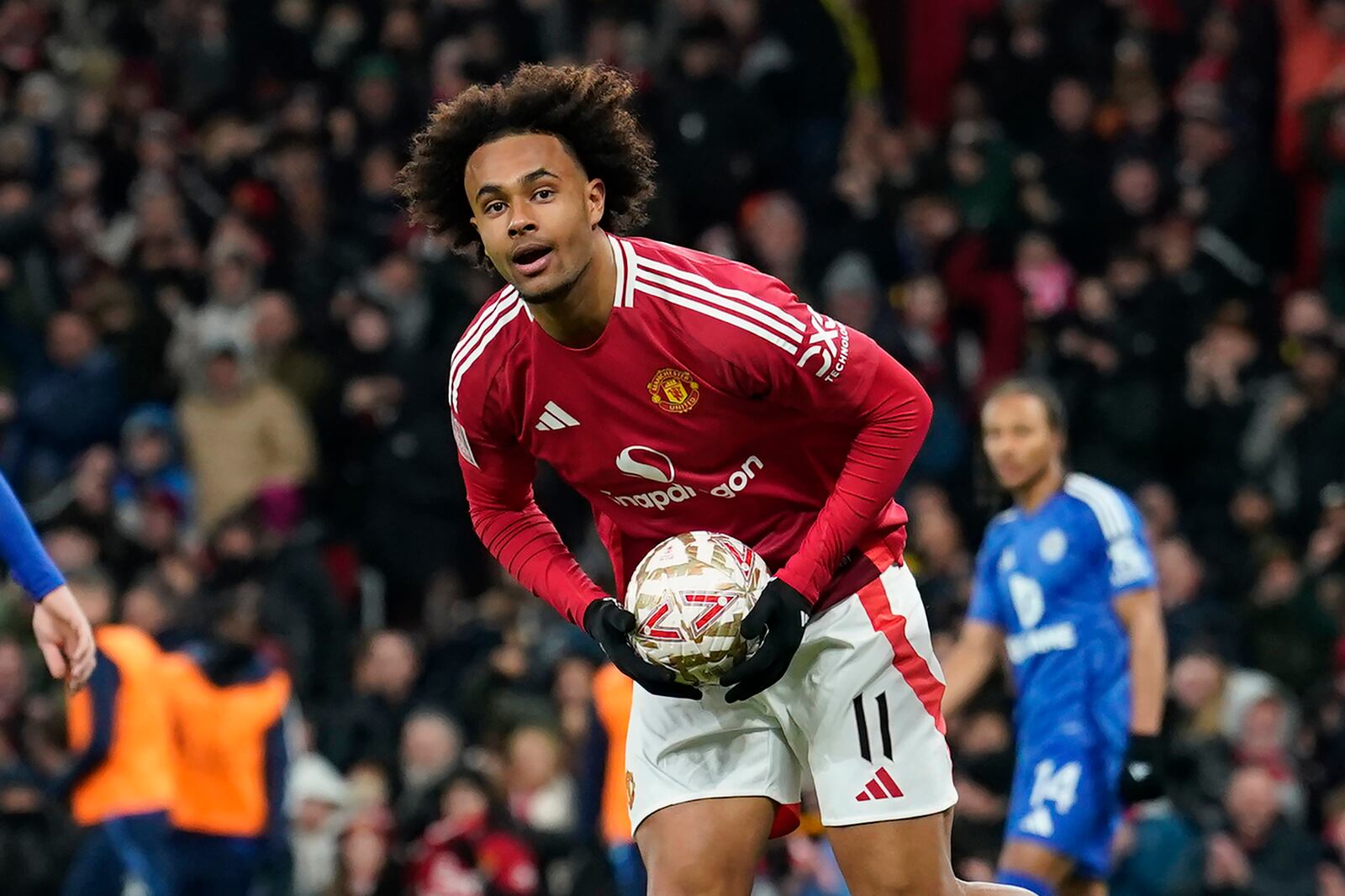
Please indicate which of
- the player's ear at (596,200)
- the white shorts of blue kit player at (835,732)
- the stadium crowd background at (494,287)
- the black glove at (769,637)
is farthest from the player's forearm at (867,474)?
the stadium crowd background at (494,287)

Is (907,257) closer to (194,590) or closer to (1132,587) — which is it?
(194,590)

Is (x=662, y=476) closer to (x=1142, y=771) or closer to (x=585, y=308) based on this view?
(x=585, y=308)

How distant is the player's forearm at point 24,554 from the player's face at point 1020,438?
337 centimetres

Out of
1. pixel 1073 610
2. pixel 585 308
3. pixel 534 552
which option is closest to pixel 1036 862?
pixel 1073 610

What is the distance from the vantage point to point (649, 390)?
4.98 meters

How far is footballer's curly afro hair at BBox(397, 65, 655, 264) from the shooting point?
5031 mm

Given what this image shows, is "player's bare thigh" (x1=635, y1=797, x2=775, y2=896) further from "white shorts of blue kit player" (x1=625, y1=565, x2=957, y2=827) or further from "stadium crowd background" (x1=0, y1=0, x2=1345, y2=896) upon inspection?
"stadium crowd background" (x1=0, y1=0, x2=1345, y2=896)

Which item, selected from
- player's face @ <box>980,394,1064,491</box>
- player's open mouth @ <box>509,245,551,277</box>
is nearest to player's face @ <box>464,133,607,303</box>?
player's open mouth @ <box>509,245,551,277</box>

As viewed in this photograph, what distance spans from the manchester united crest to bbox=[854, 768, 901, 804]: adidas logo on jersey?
942 mm

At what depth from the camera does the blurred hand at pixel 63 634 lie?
502cm

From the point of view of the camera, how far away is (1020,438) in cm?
736

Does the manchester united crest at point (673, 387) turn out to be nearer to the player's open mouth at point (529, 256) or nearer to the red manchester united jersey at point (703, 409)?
the red manchester united jersey at point (703, 409)

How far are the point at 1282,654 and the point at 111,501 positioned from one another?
19.5 feet

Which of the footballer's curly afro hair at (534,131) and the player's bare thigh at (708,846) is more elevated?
the footballer's curly afro hair at (534,131)
